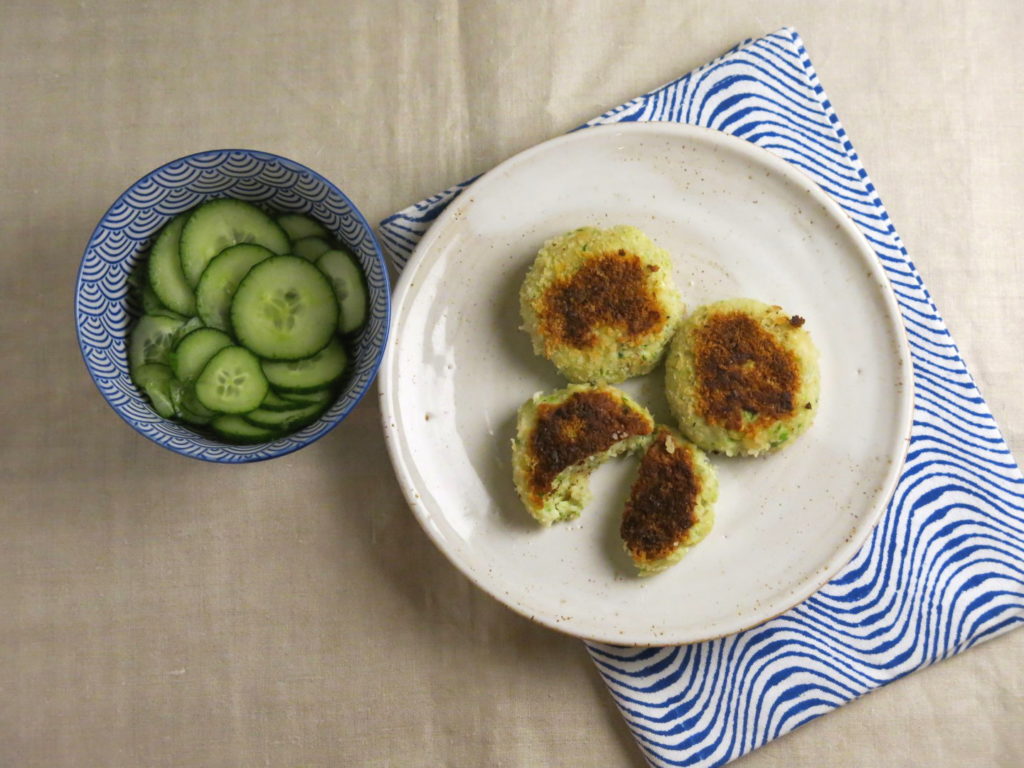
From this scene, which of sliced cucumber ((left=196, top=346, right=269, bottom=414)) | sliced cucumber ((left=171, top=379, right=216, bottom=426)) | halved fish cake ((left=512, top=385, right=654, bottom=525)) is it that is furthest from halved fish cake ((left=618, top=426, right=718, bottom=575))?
sliced cucumber ((left=171, top=379, right=216, bottom=426))

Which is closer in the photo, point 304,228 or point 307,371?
point 307,371

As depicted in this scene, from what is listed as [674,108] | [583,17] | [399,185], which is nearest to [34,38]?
[399,185]

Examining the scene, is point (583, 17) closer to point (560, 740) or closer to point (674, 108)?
point (674, 108)

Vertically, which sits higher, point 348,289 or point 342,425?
point 348,289

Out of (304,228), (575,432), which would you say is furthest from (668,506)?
(304,228)

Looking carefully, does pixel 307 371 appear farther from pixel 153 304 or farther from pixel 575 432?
pixel 575 432
